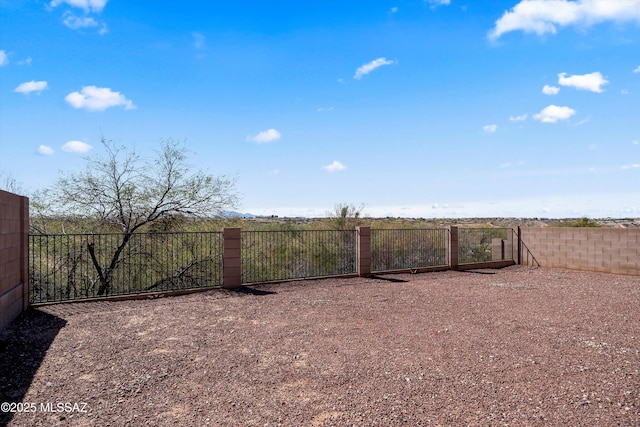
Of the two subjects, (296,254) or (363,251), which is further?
(296,254)

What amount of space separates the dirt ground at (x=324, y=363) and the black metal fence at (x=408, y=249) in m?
6.06

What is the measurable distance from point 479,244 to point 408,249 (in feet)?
14.2

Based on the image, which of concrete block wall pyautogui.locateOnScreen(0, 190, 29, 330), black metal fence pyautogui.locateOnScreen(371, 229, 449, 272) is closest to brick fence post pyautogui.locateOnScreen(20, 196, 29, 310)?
concrete block wall pyautogui.locateOnScreen(0, 190, 29, 330)

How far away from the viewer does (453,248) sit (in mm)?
16438

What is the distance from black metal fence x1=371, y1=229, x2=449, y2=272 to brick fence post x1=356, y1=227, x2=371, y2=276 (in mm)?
1746

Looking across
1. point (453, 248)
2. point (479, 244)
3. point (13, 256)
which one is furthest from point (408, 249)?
point (13, 256)

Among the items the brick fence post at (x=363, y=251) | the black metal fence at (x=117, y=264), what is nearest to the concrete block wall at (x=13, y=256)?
the black metal fence at (x=117, y=264)

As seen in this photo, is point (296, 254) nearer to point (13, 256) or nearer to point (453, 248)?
point (453, 248)

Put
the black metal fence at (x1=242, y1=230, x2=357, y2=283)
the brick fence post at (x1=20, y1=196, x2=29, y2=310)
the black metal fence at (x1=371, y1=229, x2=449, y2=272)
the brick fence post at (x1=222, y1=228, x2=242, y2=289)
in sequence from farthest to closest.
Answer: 1. the black metal fence at (x1=371, y1=229, x2=449, y2=272)
2. the black metal fence at (x1=242, y1=230, x2=357, y2=283)
3. the brick fence post at (x1=222, y1=228, x2=242, y2=289)
4. the brick fence post at (x1=20, y1=196, x2=29, y2=310)

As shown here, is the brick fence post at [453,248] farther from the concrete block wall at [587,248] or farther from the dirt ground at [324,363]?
the dirt ground at [324,363]

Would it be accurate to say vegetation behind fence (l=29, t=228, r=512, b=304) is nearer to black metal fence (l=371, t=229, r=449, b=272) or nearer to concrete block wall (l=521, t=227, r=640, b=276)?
black metal fence (l=371, t=229, r=449, b=272)

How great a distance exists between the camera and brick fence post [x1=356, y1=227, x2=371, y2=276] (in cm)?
1408

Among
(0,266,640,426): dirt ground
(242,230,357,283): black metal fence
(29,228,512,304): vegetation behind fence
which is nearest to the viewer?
(0,266,640,426): dirt ground

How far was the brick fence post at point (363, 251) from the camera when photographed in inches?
554
